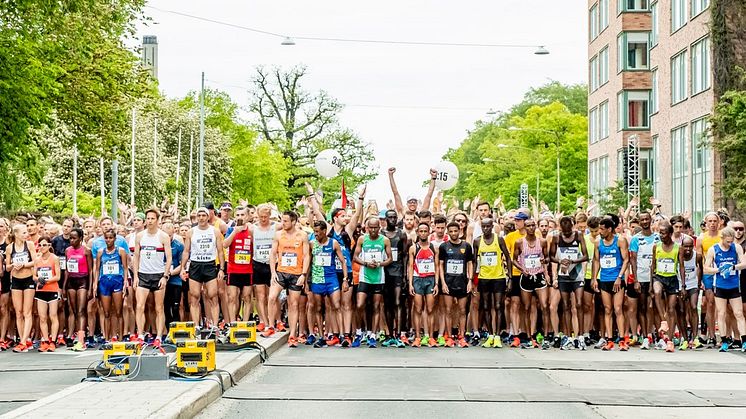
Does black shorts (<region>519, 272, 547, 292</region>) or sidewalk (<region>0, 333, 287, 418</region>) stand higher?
black shorts (<region>519, 272, 547, 292</region>)

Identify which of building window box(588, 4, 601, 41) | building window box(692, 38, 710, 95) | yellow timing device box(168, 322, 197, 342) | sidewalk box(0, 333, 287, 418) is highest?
building window box(588, 4, 601, 41)

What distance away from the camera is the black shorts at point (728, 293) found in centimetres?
1870

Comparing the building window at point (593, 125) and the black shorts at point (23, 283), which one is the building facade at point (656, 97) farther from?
the black shorts at point (23, 283)

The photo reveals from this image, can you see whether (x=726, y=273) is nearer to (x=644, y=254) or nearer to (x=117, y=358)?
(x=644, y=254)

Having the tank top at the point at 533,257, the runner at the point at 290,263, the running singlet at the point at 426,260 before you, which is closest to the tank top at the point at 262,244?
the runner at the point at 290,263

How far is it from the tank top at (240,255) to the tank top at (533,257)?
4.25 meters

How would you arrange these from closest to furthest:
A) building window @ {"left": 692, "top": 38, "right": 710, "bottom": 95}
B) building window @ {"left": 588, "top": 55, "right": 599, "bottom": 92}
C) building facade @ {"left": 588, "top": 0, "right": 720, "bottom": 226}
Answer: building window @ {"left": 692, "top": 38, "right": 710, "bottom": 95} → building facade @ {"left": 588, "top": 0, "right": 720, "bottom": 226} → building window @ {"left": 588, "top": 55, "right": 599, "bottom": 92}

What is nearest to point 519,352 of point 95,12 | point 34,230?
point 34,230

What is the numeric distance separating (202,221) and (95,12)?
1909cm

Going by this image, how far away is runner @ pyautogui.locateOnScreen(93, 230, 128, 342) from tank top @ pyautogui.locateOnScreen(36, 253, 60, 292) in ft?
2.07

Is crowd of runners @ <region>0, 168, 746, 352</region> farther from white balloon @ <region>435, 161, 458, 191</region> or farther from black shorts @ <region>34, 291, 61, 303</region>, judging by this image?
white balloon @ <region>435, 161, 458, 191</region>

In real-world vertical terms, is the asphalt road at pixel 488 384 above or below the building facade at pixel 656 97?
below

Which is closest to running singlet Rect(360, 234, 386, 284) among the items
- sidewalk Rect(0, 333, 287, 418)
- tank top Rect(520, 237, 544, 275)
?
tank top Rect(520, 237, 544, 275)

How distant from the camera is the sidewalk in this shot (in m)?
10.2
